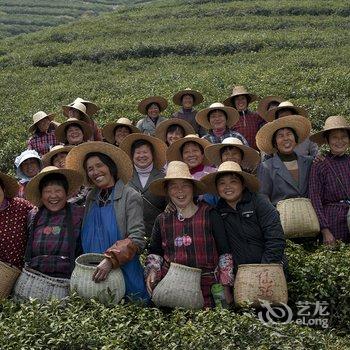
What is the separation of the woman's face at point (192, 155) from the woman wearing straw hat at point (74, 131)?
2252 mm

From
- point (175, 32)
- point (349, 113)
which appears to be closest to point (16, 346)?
point (349, 113)

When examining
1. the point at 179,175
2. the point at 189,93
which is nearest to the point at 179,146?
the point at 179,175

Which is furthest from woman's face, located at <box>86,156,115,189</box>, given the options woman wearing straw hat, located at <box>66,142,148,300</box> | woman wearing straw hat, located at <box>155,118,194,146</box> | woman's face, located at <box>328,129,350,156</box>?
woman's face, located at <box>328,129,350,156</box>

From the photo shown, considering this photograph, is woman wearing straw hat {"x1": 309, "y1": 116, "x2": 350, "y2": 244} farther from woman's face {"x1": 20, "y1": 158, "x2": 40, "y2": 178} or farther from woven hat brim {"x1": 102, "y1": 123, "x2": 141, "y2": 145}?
woman's face {"x1": 20, "y1": 158, "x2": 40, "y2": 178}

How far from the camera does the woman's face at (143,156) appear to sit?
732 cm

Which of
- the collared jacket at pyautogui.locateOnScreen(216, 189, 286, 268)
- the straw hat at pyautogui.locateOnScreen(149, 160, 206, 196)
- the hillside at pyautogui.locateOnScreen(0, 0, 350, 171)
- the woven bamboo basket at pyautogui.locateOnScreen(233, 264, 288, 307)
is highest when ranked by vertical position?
the hillside at pyautogui.locateOnScreen(0, 0, 350, 171)

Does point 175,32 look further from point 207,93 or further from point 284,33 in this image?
point 207,93

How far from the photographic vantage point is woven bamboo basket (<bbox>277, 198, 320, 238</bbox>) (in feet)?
22.0

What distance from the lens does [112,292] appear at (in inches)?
215

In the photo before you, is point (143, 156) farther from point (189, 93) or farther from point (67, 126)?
point (189, 93)

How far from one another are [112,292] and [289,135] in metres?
3.26

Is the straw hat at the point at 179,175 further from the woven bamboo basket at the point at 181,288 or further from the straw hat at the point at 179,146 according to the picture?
the straw hat at the point at 179,146

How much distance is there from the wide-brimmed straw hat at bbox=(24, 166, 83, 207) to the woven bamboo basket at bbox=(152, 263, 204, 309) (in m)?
1.40

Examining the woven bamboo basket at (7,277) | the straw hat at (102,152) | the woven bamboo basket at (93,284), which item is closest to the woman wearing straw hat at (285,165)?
the straw hat at (102,152)
